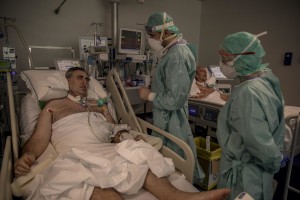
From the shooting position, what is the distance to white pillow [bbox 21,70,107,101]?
190cm

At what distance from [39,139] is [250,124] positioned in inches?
54.9

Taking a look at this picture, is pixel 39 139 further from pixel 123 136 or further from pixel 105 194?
pixel 105 194

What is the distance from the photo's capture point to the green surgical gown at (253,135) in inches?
45.1

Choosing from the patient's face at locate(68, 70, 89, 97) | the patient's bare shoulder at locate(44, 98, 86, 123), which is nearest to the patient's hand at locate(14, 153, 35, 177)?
the patient's bare shoulder at locate(44, 98, 86, 123)

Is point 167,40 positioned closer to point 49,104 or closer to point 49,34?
point 49,104

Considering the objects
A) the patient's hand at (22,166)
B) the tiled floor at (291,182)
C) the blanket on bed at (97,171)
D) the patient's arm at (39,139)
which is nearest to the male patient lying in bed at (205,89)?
the tiled floor at (291,182)

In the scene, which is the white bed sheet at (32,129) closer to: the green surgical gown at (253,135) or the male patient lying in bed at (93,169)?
the male patient lying in bed at (93,169)

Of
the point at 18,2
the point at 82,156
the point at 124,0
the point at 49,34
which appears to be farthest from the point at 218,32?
the point at 82,156

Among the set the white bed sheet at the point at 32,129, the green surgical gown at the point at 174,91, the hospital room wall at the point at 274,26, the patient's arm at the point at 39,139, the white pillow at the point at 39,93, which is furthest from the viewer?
the hospital room wall at the point at 274,26

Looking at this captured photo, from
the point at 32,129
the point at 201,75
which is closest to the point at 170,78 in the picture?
the point at 32,129

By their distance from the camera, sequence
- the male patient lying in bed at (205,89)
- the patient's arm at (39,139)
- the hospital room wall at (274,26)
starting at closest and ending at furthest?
the patient's arm at (39,139) < the male patient lying in bed at (205,89) < the hospital room wall at (274,26)

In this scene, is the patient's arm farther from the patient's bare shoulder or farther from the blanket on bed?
the blanket on bed

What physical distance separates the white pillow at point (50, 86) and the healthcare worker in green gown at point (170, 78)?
1.94 ft

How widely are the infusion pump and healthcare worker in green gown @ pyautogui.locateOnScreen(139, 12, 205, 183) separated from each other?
25.8 inches
